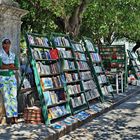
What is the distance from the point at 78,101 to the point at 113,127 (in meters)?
1.59

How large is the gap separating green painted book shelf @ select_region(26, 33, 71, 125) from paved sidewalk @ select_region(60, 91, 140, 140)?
0.74 metres

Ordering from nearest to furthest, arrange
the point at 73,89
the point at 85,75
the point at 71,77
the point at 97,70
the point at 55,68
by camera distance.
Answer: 1. the point at 55,68
2. the point at 73,89
3. the point at 71,77
4. the point at 85,75
5. the point at 97,70

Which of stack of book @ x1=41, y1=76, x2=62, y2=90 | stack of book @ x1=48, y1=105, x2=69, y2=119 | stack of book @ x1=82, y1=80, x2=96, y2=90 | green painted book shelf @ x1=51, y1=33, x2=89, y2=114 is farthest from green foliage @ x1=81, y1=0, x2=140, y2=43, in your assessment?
stack of book @ x1=48, y1=105, x2=69, y2=119

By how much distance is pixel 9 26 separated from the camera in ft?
31.4

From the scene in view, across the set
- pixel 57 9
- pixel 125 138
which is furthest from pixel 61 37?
pixel 57 9

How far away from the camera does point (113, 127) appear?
32.7ft

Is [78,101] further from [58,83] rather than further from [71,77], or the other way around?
[58,83]

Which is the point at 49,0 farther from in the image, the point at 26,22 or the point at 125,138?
the point at 125,138

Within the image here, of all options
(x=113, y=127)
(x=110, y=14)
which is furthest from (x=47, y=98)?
(x=110, y=14)

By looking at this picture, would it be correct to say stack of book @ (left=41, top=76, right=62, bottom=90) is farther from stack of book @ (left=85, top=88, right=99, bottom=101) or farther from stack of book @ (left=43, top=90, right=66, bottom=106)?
stack of book @ (left=85, top=88, right=99, bottom=101)

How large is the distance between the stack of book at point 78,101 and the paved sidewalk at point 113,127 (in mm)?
660

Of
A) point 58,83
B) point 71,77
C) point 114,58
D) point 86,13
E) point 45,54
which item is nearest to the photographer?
point 45,54

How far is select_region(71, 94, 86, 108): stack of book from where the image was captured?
10.8 metres

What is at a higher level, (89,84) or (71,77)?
(71,77)
